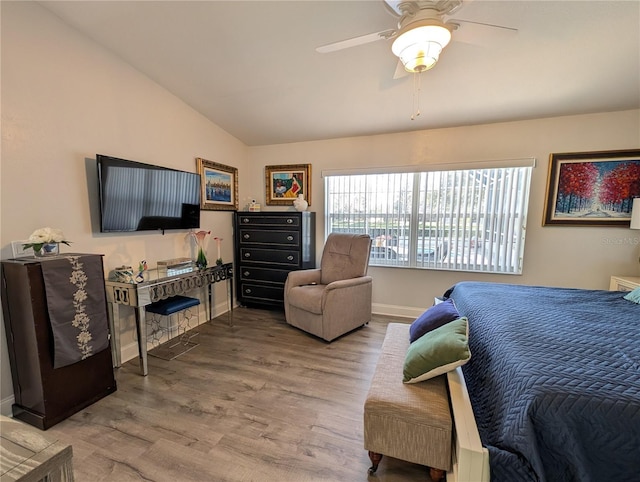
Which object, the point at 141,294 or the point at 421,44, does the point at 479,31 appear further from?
the point at 141,294

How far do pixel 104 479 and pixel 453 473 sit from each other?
5.54 feet

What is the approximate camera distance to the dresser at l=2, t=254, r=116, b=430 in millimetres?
1657

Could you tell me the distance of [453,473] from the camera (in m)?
A: 1.20

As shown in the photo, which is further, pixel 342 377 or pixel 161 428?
pixel 342 377

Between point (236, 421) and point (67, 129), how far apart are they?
2.42 meters

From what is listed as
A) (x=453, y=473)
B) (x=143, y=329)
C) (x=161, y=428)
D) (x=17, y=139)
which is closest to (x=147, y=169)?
(x=17, y=139)

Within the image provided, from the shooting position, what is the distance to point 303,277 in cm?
334

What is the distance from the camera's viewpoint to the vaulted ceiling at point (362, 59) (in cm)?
180

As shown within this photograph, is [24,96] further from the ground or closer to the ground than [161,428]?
further from the ground

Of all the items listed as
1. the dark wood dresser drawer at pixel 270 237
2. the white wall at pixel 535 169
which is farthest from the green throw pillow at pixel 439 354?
the dark wood dresser drawer at pixel 270 237

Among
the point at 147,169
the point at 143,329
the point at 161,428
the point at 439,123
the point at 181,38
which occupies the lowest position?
the point at 161,428

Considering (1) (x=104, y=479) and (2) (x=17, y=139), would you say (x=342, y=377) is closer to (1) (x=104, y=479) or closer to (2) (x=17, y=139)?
(1) (x=104, y=479)

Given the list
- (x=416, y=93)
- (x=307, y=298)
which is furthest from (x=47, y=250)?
(x=416, y=93)

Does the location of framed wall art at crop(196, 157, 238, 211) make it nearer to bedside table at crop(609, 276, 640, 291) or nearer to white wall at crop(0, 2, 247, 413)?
white wall at crop(0, 2, 247, 413)
